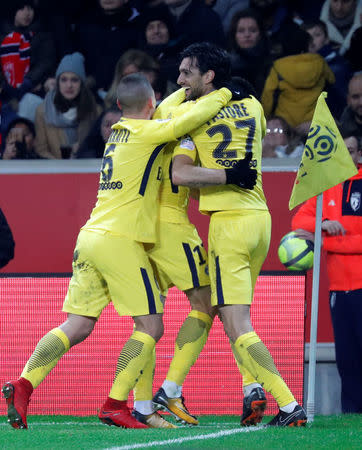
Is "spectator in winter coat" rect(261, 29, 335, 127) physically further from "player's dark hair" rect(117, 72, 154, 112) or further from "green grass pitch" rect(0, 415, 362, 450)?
"green grass pitch" rect(0, 415, 362, 450)

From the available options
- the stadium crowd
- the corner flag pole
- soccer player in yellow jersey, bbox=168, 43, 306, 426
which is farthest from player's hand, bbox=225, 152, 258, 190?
the stadium crowd

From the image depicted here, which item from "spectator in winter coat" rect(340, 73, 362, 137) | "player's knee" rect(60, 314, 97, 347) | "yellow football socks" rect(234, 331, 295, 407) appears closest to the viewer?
"yellow football socks" rect(234, 331, 295, 407)

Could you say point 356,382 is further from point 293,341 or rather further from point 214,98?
point 214,98

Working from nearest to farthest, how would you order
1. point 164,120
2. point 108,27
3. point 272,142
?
1. point 164,120
2. point 272,142
3. point 108,27

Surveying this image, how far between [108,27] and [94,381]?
170 inches

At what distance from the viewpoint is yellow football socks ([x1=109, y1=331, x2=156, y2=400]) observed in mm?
5566

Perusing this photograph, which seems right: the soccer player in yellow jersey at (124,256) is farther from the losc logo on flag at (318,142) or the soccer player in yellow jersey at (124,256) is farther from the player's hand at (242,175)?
the losc logo on flag at (318,142)

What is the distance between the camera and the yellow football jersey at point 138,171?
18.4ft

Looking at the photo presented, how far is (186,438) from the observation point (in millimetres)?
4996

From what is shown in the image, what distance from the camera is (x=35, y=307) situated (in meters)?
7.35

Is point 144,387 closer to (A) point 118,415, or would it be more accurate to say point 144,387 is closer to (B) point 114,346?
(A) point 118,415

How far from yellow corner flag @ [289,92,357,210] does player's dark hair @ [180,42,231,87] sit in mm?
606

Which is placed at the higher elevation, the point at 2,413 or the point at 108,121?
the point at 108,121

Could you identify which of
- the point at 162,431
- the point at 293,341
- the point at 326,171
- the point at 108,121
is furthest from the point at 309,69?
the point at 162,431
